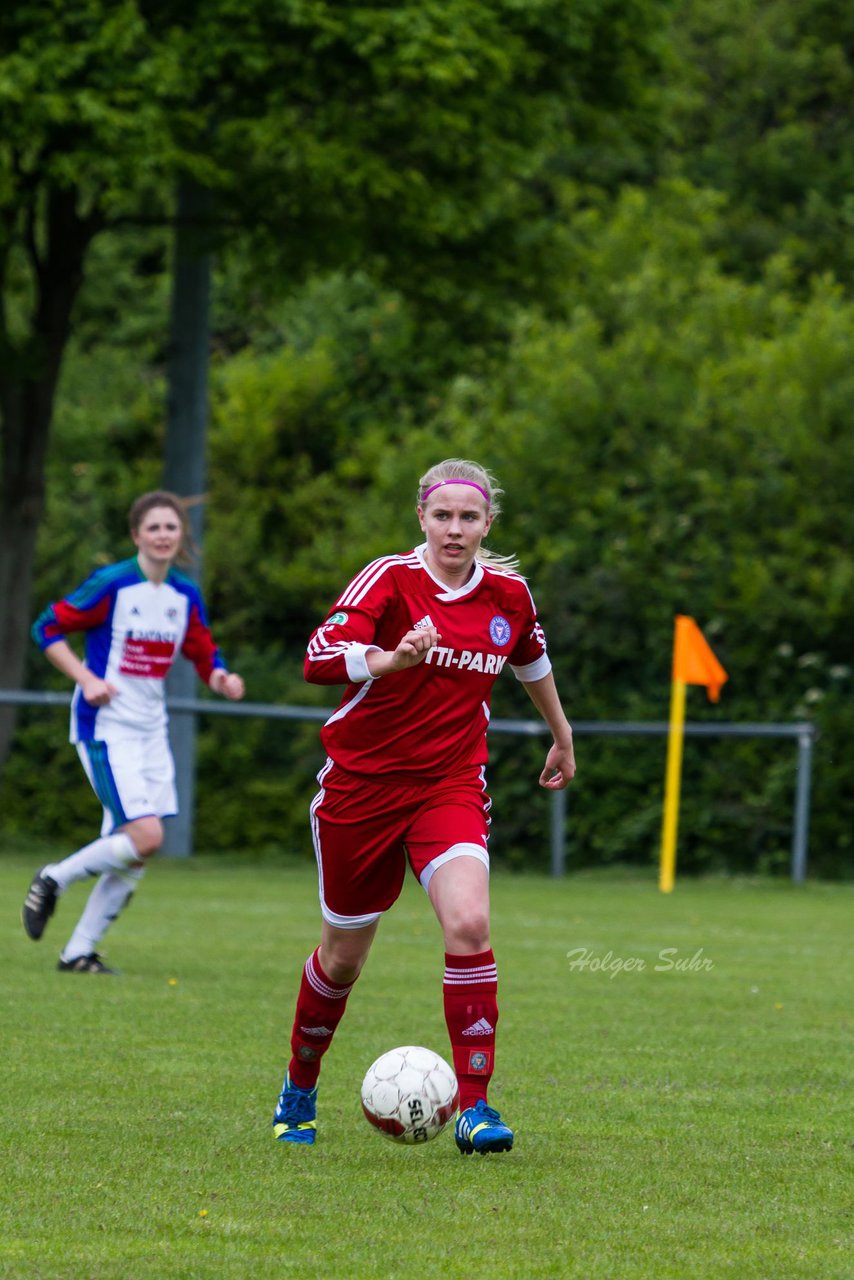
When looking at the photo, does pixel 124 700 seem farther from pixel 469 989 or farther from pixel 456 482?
pixel 469 989

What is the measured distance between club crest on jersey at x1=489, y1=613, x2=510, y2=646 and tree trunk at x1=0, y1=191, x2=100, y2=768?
14263mm

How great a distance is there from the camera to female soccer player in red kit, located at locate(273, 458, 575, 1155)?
209 inches

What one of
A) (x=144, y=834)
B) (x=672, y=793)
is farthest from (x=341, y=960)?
(x=672, y=793)

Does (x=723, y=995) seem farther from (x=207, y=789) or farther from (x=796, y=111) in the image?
(x=796, y=111)

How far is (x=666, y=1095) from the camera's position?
6309mm

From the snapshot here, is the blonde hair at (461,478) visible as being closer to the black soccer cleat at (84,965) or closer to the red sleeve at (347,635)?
the red sleeve at (347,635)

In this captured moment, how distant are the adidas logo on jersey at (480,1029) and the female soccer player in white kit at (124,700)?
4.17m

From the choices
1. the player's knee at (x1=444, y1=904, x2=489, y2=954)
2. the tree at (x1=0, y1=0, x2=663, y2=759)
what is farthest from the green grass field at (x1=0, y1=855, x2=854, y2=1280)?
the tree at (x1=0, y1=0, x2=663, y2=759)

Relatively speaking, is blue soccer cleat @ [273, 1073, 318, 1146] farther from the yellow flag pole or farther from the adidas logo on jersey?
the yellow flag pole

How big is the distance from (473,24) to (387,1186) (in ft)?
45.3

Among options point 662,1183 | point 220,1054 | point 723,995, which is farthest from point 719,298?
point 662,1183

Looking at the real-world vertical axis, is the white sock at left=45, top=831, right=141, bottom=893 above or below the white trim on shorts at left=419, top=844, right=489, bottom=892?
below

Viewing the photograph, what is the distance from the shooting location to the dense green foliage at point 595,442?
734 inches

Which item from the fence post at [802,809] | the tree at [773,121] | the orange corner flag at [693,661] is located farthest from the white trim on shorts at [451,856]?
the tree at [773,121]
